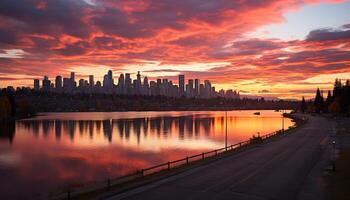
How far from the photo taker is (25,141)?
8419cm

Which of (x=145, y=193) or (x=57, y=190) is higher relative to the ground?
(x=145, y=193)

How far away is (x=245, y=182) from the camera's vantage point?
27.7 meters

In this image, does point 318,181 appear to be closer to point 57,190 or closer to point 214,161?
point 214,161

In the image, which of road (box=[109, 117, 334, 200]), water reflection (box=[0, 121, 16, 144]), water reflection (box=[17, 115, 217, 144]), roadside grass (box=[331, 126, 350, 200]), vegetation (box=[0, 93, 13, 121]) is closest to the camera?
road (box=[109, 117, 334, 200])

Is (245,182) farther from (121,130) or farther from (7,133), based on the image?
(121,130)

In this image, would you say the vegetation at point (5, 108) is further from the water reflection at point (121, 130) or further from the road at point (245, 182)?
the road at point (245, 182)

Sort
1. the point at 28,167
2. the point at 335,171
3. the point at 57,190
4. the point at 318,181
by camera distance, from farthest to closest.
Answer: the point at 28,167
the point at 57,190
the point at 335,171
the point at 318,181

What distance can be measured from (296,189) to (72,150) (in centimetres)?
5185

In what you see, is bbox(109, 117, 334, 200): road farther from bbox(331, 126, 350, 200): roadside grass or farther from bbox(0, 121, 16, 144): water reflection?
bbox(0, 121, 16, 144): water reflection

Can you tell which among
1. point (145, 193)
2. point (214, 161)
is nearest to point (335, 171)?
point (214, 161)

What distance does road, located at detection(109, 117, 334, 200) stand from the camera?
2364 cm

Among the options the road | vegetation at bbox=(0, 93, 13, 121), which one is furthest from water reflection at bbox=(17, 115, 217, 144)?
the road

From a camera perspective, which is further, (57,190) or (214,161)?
(214,161)

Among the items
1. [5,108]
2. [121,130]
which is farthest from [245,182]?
[5,108]
